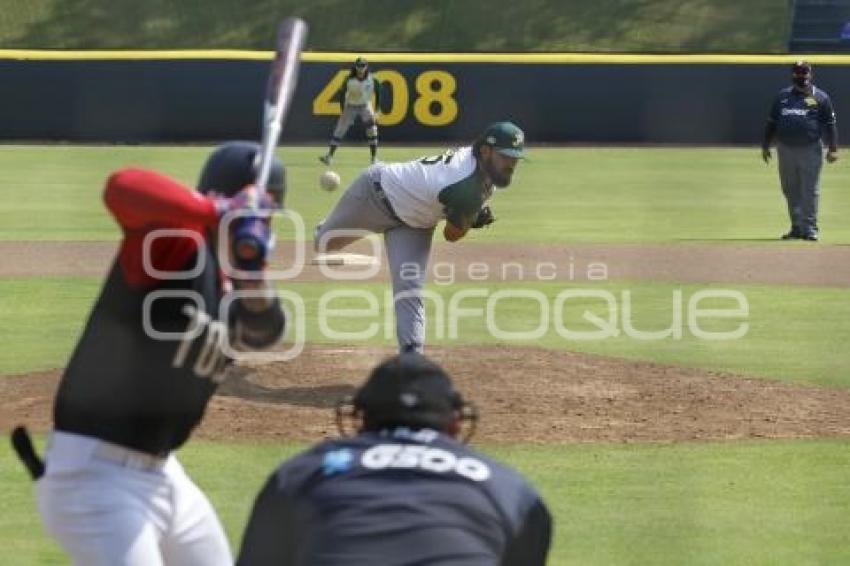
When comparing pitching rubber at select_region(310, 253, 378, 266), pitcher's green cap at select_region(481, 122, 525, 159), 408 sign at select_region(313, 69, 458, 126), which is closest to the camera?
pitcher's green cap at select_region(481, 122, 525, 159)

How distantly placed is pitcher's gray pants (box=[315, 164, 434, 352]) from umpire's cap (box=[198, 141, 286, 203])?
195 inches

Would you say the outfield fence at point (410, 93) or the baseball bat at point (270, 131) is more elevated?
the baseball bat at point (270, 131)

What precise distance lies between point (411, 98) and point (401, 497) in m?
27.0

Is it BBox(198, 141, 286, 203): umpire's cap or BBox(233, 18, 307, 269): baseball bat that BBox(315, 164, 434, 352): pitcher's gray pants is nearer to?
BBox(233, 18, 307, 269): baseball bat

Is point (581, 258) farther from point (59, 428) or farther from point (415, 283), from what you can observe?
point (59, 428)

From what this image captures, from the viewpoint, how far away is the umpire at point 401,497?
3203 millimetres

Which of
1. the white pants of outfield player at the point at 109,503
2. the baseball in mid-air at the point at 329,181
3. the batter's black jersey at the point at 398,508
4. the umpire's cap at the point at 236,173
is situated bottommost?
the baseball in mid-air at the point at 329,181

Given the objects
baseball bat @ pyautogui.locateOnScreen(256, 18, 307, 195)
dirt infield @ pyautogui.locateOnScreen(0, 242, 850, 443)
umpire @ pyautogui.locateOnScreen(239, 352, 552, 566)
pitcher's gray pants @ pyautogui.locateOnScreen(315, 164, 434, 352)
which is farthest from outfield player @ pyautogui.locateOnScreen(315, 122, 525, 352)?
umpire @ pyautogui.locateOnScreen(239, 352, 552, 566)

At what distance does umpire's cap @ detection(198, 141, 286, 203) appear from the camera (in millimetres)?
4352

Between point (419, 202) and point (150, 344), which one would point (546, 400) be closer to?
point (419, 202)

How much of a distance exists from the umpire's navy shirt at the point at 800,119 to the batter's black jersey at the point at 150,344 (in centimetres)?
1363

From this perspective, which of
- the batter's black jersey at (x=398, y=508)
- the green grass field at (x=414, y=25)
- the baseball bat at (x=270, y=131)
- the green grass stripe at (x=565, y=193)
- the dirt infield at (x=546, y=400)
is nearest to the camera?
the batter's black jersey at (x=398, y=508)

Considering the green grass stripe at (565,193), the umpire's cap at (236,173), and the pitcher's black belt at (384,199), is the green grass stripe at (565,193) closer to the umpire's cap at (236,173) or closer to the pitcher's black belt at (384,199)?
the pitcher's black belt at (384,199)

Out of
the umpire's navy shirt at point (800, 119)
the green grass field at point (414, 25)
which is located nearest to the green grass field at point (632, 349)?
the umpire's navy shirt at point (800, 119)
